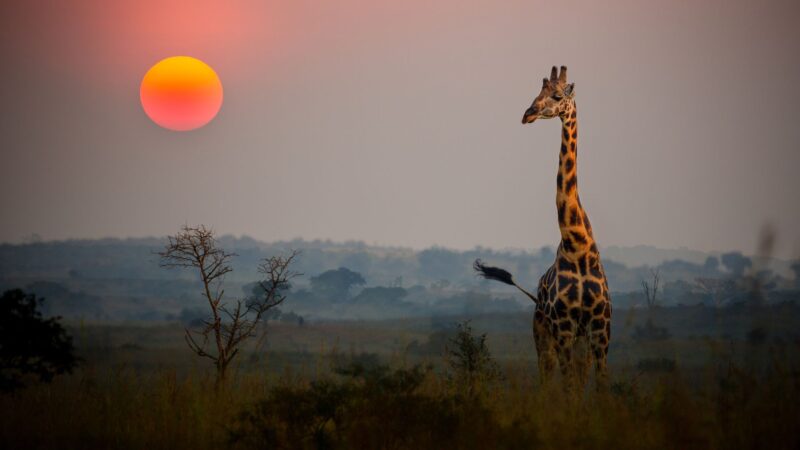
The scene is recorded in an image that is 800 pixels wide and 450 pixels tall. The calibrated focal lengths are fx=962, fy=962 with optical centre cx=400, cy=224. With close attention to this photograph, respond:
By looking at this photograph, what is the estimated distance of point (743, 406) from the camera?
9.18 m

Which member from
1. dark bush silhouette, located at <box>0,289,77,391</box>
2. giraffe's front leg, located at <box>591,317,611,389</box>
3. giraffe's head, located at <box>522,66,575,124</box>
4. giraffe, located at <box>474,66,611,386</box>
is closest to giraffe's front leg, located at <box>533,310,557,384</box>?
giraffe, located at <box>474,66,611,386</box>

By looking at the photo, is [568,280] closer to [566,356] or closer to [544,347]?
[566,356]

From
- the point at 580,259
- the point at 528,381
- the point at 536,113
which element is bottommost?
the point at 528,381

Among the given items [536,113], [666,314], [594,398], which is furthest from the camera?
[666,314]

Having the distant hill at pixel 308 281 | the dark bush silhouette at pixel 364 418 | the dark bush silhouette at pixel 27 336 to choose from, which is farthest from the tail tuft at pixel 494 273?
the distant hill at pixel 308 281

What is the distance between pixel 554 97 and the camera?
11.8 meters

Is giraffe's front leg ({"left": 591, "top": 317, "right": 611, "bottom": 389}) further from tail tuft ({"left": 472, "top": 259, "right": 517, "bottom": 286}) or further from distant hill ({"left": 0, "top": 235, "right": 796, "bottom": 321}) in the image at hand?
distant hill ({"left": 0, "top": 235, "right": 796, "bottom": 321})

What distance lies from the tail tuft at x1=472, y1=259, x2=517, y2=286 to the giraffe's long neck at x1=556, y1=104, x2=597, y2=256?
1494mm

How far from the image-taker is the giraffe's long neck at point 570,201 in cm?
1196

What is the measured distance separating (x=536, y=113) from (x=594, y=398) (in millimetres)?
3403

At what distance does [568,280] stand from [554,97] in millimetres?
2249

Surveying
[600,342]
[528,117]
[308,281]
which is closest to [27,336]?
[528,117]

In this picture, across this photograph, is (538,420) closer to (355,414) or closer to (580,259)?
(355,414)

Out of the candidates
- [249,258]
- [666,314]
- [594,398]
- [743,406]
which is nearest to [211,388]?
[594,398]
